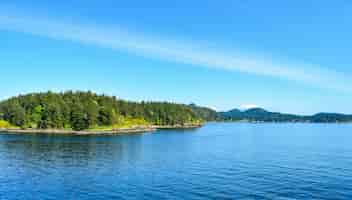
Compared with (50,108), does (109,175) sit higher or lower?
lower

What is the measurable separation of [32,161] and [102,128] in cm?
12031

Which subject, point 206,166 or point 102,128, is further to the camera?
point 102,128

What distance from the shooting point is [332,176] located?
58.2 meters

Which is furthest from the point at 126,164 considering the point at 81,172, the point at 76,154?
the point at 76,154

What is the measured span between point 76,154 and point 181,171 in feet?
123

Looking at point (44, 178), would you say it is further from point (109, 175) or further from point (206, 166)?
point (206, 166)

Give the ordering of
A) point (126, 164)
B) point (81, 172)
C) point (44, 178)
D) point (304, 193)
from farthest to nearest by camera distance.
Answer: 1. point (126, 164)
2. point (81, 172)
3. point (44, 178)
4. point (304, 193)

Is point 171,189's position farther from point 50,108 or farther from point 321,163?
point 50,108

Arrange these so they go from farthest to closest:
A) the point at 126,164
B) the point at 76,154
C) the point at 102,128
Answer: the point at 102,128, the point at 76,154, the point at 126,164

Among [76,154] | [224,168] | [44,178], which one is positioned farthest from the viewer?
[76,154]

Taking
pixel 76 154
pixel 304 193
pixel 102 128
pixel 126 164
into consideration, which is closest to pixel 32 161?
pixel 76 154

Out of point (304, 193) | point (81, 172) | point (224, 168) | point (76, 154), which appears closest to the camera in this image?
point (304, 193)

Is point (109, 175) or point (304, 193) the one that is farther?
point (109, 175)

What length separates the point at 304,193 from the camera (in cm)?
4622
